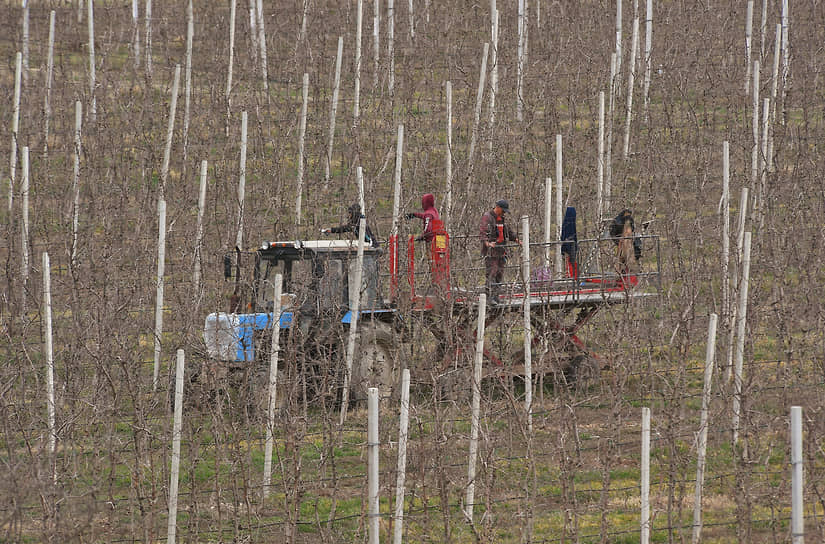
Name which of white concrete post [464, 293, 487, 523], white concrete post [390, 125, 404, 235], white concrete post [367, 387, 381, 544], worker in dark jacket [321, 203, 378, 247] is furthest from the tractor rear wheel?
white concrete post [367, 387, 381, 544]

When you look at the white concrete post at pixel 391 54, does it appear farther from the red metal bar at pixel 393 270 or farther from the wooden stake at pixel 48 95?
the red metal bar at pixel 393 270

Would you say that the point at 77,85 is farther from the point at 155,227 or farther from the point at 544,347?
the point at 544,347

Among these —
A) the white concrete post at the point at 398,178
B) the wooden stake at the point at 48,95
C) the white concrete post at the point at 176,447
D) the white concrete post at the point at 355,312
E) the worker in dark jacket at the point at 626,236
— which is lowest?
the white concrete post at the point at 176,447

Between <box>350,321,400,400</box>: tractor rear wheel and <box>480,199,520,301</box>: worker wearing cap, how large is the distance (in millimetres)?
1275

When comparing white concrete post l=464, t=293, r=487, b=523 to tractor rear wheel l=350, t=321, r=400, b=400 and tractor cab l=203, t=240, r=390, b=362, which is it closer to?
tractor rear wheel l=350, t=321, r=400, b=400

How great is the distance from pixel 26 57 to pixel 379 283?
13309mm

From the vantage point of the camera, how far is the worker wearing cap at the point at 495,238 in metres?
12.8

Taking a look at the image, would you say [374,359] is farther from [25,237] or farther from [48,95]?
[48,95]

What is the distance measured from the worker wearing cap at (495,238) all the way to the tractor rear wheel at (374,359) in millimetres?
1275

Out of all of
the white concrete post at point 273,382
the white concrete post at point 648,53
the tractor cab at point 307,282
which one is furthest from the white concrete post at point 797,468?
the white concrete post at point 648,53

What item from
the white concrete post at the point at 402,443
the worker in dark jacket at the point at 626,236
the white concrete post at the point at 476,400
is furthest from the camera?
the worker in dark jacket at the point at 626,236

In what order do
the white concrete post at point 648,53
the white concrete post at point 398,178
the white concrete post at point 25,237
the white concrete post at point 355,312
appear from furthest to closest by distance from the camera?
1. the white concrete post at point 648,53
2. the white concrete post at point 25,237
3. the white concrete post at point 398,178
4. the white concrete post at point 355,312

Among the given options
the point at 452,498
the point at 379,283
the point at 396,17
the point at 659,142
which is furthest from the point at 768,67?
the point at 452,498

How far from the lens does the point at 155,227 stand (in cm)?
1616
